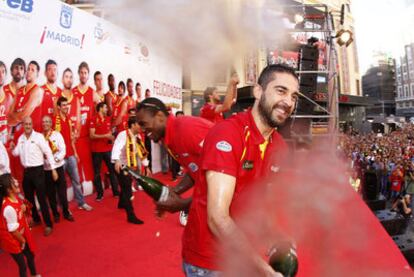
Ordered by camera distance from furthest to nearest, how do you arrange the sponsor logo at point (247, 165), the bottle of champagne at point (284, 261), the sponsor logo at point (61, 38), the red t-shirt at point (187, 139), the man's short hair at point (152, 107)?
the sponsor logo at point (61, 38) → the man's short hair at point (152, 107) → the red t-shirt at point (187, 139) → the sponsor logo at point (247, 165) → the bottle of champagne at point (284, 261)

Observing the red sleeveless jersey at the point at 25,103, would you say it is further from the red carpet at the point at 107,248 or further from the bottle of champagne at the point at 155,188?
the bottle of champagne at the point at 155,188

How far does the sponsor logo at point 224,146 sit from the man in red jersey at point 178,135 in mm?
693

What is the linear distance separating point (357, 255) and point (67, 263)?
127 inches

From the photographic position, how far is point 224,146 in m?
1.52

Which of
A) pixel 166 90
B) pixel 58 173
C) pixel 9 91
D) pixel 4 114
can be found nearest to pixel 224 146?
pixel 58 173

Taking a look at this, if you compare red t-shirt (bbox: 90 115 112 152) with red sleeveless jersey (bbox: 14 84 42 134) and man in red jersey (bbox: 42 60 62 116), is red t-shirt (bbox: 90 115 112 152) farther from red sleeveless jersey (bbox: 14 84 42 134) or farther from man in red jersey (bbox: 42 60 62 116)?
red sleeveless jersey (bbox: 14 84 42 134)

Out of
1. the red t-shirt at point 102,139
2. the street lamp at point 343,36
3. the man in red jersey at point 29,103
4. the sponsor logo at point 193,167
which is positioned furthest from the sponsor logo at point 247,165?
the street lamp at point 343,36

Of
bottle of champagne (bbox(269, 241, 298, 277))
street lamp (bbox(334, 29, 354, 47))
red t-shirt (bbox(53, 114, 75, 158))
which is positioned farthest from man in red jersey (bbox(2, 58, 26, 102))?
street lamp (bbox(334, 29, 354, 47))

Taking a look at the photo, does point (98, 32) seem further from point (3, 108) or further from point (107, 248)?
point (107, 248)

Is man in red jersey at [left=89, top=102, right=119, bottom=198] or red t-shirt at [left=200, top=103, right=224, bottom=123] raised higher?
red t-shirt at [left=200, top=103, right=224, bottom=123]

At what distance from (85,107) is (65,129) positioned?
3.05 ft

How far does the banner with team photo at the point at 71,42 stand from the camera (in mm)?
5266

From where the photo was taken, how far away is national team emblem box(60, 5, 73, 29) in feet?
20.5

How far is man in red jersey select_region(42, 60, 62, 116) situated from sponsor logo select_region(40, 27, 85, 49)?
0.42 metres
